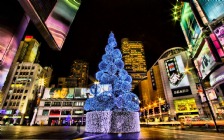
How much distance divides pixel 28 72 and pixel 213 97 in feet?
250

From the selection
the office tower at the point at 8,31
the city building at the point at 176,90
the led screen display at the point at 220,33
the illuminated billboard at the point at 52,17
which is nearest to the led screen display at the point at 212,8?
the led screen display at the point at 220,33

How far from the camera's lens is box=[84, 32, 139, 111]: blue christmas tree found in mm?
9625

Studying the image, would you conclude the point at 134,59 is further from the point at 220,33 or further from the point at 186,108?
the point at 220,33

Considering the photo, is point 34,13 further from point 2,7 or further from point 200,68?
point 200,68

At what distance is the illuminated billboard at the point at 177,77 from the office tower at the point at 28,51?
73781 millimetres

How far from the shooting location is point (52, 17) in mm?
3666

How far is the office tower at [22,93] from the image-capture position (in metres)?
51.9

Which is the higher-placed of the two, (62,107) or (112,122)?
(62,107)

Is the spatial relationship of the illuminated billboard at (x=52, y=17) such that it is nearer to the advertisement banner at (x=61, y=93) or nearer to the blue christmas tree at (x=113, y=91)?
the blue christmas tree at (x=113, y=91)

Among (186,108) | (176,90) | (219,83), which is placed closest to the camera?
(219,83)

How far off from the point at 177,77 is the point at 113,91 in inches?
1764

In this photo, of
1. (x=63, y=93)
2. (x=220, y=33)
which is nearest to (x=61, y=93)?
(x=63, y=93)

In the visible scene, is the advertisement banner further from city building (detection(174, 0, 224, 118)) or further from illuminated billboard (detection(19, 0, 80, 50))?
illuminated billboard (detection(19, 0, 80, 50))

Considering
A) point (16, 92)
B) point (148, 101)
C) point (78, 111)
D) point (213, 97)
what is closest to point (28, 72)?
point (16, 92)
